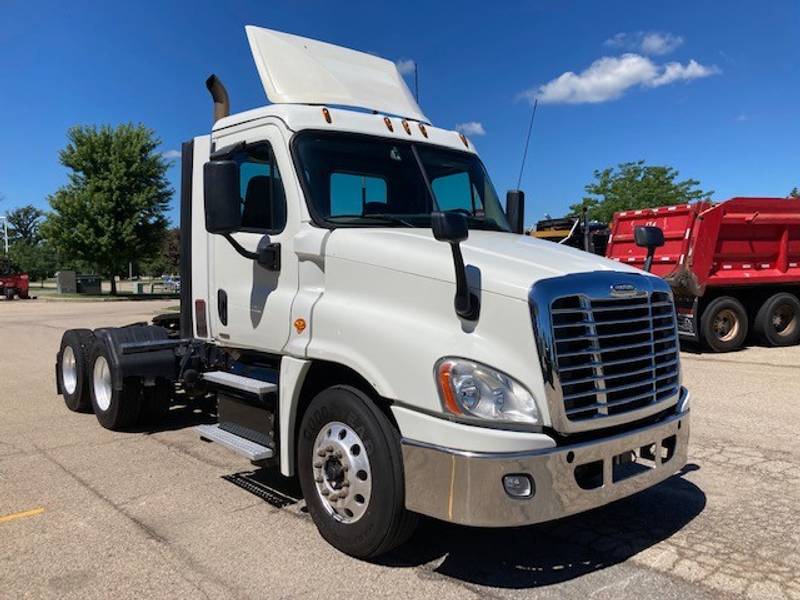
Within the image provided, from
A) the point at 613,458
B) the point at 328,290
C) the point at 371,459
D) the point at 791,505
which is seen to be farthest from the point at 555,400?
the point at 791,505

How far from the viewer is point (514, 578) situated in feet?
11.5

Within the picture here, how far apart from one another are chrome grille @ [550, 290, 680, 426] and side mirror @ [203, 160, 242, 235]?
2.03 m

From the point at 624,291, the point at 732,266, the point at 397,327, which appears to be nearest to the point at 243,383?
the point at 397,327

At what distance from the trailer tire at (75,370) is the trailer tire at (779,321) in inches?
451

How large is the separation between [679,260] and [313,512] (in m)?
9.55

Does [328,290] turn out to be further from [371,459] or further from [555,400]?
[555,400]

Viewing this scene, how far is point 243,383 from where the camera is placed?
181 inches

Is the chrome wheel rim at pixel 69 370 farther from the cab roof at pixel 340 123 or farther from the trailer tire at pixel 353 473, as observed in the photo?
the trailer tire at pixel 353 473

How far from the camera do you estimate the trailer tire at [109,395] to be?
6.42 metres

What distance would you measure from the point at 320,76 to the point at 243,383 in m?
2.34

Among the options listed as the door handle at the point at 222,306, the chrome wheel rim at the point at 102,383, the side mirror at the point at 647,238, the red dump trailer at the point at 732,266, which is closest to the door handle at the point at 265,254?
the door handle at the point at 222,306

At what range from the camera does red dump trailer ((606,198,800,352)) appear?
1159cm

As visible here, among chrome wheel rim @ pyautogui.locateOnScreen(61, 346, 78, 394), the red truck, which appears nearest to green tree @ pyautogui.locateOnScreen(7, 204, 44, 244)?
the red truck

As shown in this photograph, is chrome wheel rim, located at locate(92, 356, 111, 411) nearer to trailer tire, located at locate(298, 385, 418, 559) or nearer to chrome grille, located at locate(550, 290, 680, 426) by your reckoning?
trailer tire, located at locate(298, 385, 418, 559)
